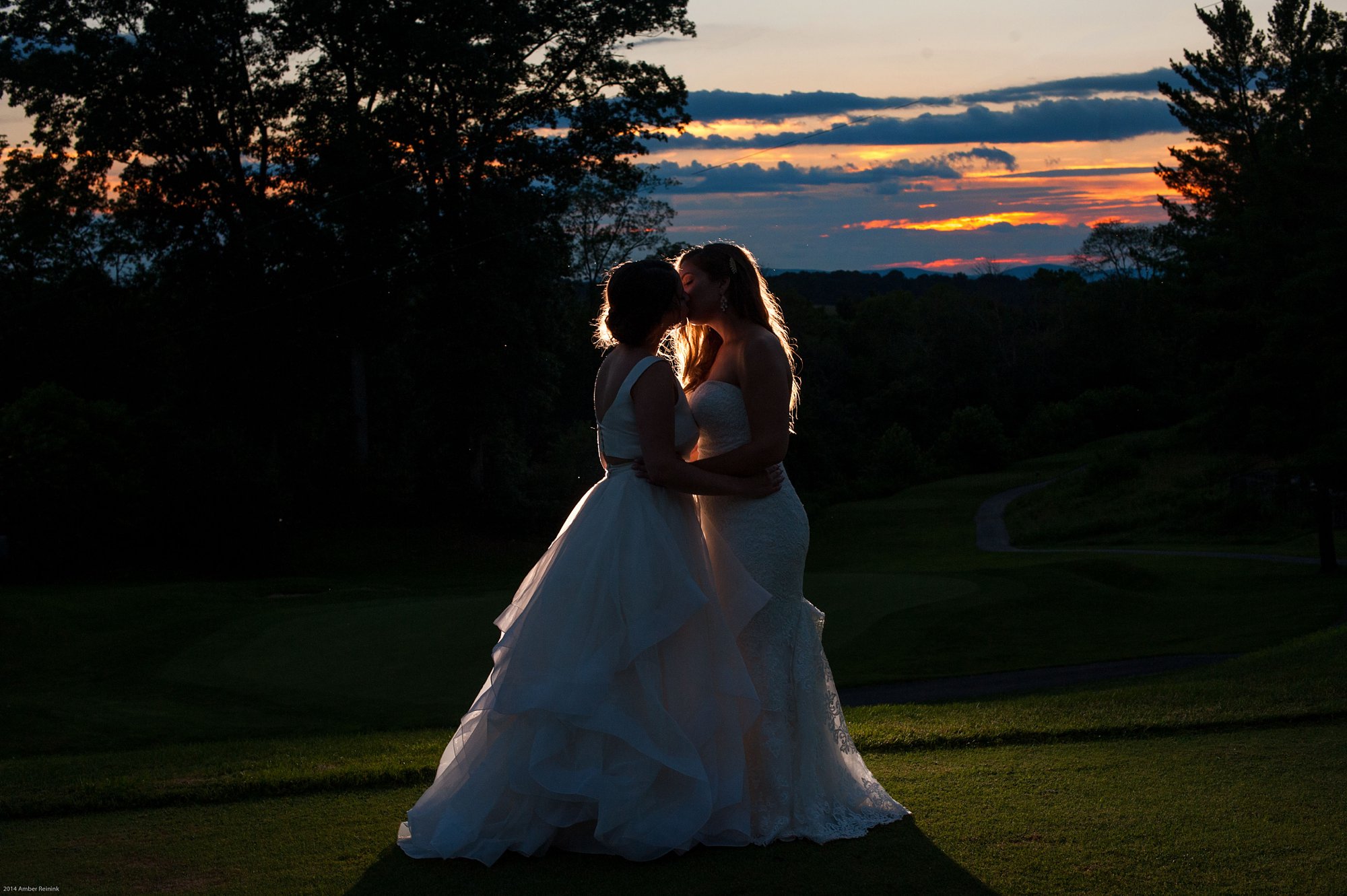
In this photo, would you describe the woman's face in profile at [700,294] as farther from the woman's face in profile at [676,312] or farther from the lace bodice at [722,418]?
the lace bodice at [722,418]

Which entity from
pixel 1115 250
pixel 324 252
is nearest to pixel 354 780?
pixel 324 252

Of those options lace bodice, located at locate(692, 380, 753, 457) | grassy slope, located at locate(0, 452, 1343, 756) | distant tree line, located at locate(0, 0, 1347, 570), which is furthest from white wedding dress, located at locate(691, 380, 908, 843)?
distant tree line, located at locate(0, 0, 1347, 570)

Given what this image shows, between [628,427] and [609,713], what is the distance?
1.10m

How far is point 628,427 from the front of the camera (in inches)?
175

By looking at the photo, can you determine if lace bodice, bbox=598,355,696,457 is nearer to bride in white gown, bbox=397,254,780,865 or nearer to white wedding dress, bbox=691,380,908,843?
bride in white gown, bbox=397,254,780,865

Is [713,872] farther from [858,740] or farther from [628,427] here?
[858,740]

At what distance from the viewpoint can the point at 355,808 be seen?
15.5 feet

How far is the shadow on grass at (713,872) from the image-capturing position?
364 cm

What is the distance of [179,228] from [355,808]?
2826cm

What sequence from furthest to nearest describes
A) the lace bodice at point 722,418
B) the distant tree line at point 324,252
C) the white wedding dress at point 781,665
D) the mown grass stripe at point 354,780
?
the distant tree line at point 324,252
the mown grass stripe at point 354,780
the lace bodice at point 722,418
the white wedding dress at point 781,665

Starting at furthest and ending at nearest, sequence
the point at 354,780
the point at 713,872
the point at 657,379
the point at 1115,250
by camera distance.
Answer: the point at 1115,250, the point at 354,780, the point at 657,379, the point at 713,872

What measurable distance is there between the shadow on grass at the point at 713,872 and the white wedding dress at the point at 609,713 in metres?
0.07

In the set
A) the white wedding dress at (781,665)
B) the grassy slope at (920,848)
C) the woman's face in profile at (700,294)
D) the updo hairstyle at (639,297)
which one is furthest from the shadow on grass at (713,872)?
the woman's face in profile at (700,294)

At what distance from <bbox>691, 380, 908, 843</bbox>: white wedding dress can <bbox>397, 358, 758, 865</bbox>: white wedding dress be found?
144 mm
